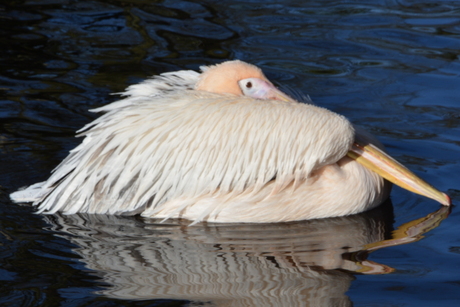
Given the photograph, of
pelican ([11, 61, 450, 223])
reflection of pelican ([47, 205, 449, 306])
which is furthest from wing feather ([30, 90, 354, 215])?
reflection of pelican ([47, 205, 449, 306])

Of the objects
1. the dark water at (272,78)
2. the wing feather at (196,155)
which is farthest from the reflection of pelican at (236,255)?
the wing feather at (196,155)

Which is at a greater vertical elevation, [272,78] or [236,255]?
[272,78]

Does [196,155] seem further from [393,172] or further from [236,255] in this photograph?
[393,172]

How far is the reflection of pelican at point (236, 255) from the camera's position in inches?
111

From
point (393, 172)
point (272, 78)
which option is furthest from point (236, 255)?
point (272, 78)

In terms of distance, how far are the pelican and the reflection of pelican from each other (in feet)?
0.25

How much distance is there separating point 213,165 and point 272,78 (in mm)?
2228

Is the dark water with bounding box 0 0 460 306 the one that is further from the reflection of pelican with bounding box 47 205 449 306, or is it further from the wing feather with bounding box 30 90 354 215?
the wing feather with bounding box 30 90 354 215

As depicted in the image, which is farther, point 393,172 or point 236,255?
point 393,172

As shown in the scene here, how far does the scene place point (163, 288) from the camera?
284cm

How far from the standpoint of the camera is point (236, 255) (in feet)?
10.3

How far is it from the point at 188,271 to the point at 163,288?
168 mm

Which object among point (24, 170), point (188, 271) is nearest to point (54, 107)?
point (24, 170)

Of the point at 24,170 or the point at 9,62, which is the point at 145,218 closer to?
the point at 24,170
